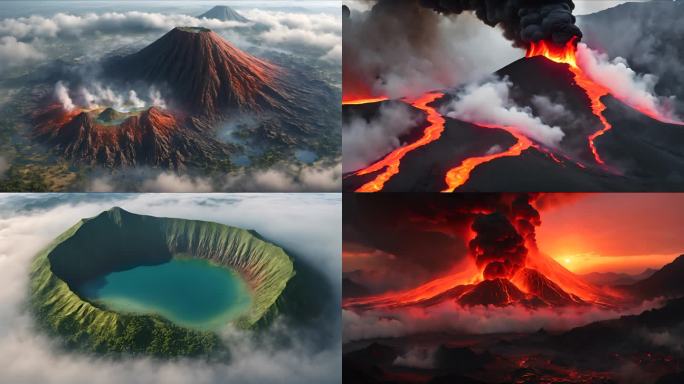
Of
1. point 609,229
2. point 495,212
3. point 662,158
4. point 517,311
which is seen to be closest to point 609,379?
point 517,311

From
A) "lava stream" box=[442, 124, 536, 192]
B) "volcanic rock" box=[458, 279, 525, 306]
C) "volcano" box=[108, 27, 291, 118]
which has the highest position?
"volcano" box=[108, 27, 291, 118]

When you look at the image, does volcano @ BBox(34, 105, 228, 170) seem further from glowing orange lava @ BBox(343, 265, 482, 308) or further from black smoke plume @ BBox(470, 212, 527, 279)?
black smoke plume @ BBox(470, 212, 527, 279)

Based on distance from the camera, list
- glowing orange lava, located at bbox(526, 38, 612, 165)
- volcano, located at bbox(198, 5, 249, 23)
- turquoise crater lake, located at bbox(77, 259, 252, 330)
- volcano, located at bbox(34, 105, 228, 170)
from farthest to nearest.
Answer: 1. volcano, located at bbox(198, 5, 249, 23)
2. glowing orange lava, located at bbox(526, 38, 612, 165)
3. volcano, located at bbox(34, 105, 228, 170)
4. turquoise crater lake, located at bbox(77, 259, 252, 330)

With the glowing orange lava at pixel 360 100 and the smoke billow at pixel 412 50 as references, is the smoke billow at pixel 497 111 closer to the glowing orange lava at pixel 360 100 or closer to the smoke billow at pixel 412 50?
the smoke billow at pixel 412 50

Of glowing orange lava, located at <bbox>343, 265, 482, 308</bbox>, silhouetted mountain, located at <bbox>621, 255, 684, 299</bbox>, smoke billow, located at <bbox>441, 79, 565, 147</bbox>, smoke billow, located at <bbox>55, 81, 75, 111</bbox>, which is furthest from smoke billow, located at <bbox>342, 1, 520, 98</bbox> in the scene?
smoke billow, located at <bbox>55, 81, 75, 111</bbox>

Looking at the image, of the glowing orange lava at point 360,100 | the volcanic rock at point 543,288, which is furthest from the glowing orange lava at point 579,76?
the glowing orange lava at point 360,100

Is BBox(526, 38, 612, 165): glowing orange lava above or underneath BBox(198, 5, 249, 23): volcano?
underneath
